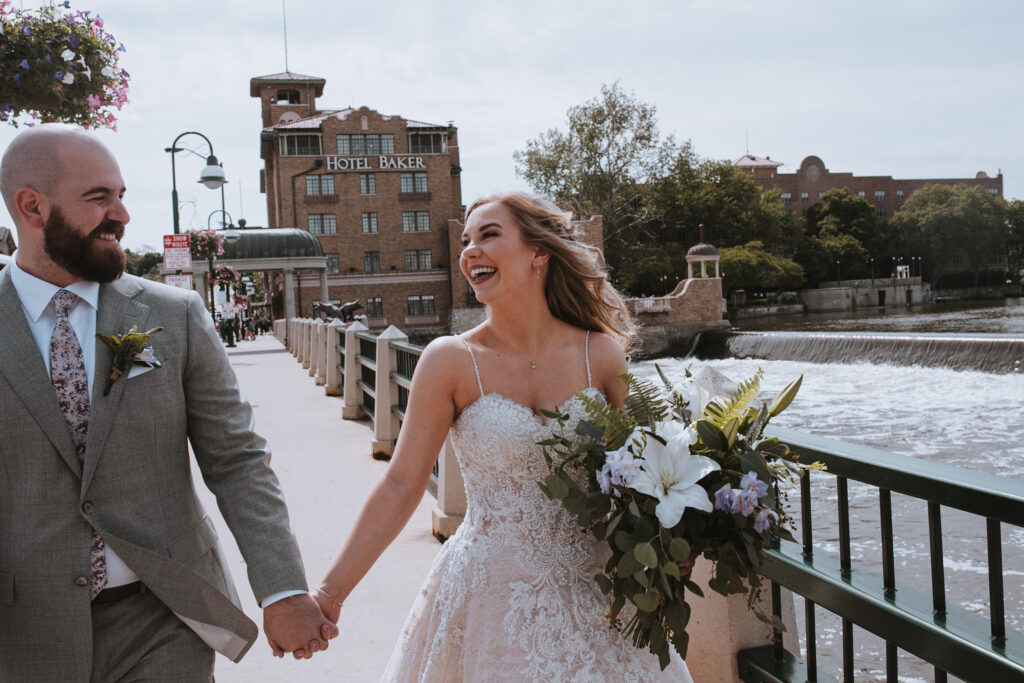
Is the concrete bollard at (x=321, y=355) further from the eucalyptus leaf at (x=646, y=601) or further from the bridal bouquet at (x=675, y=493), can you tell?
the eucalyptus leaf at (x=646, y=601)

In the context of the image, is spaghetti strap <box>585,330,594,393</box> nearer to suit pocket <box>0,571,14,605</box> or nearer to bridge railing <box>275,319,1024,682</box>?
bridge railing <box>275,319,1024,682</box>

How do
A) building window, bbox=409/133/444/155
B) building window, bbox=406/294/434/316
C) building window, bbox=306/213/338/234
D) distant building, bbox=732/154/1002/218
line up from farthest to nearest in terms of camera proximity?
distant building, bbox=732/154/1002/218 → building window, bbox=409/133/444/155 → building window, bbox=406/294/434/316 → building window, bbox=306/213/338/234

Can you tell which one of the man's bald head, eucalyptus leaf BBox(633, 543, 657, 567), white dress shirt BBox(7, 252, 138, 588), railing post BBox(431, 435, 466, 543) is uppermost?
the man's bald head

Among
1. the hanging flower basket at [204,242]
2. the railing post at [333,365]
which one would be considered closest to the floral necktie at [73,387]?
the railing post at [333,365]

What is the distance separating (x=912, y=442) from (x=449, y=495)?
993 centimetres

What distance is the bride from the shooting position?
2.28 metres

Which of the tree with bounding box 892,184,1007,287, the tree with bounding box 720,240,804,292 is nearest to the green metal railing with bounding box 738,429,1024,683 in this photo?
the tree with bounding box 720,240,804,292

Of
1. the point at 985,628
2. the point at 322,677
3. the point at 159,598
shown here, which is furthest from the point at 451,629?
the point at 322,677

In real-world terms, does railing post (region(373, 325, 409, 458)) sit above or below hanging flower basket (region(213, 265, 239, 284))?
below

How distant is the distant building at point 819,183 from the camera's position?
106 meters

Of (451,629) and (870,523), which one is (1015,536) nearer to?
(870,523)

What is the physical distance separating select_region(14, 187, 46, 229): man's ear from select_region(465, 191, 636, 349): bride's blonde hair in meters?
1.19

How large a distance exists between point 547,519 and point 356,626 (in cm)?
260

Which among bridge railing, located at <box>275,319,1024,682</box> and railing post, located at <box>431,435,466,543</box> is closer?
bridge railing, located at <box>275,319,1024,682</box>
